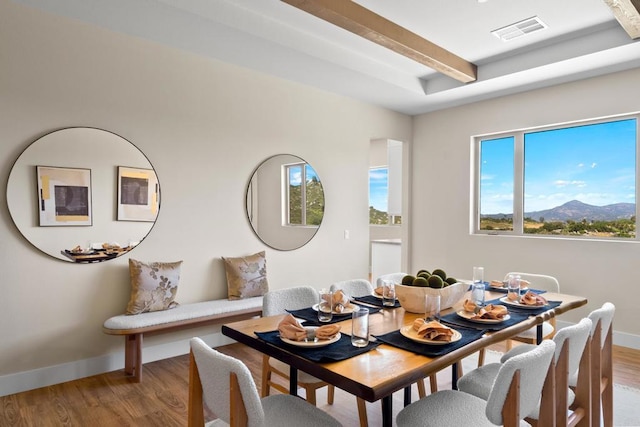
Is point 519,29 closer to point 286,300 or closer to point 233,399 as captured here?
point 286,300

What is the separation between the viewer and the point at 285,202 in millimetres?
4379

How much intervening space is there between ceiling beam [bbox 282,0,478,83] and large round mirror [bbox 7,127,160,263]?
181 centimetres

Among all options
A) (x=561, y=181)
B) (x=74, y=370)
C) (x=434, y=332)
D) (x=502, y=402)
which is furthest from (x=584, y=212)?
(x=74, y=370)

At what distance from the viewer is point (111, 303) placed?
321cm

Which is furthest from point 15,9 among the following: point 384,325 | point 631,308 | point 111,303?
point 631,308

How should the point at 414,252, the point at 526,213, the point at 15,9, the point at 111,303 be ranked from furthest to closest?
the point at 414,252
the point at 526,213
the point at 111,303
the point at 15,9

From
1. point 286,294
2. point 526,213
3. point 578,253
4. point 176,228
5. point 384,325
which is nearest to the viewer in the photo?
point 384,325

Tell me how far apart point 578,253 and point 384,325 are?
3.22 meters

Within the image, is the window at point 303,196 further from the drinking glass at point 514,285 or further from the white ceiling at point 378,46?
the drinking glass at point 514,285

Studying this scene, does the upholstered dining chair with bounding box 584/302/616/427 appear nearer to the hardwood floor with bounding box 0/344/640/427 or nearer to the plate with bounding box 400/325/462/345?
the plate with bounding box 400/325/462/345

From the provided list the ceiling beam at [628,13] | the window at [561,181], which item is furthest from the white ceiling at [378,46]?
the window at [561,181]

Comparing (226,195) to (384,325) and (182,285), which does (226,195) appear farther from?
(384,325)

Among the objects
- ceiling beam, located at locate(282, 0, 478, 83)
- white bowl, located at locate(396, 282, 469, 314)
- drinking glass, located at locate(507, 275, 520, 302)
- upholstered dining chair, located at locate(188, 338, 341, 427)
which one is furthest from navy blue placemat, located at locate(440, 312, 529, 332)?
ceiling beam, located at locate(282, 0, 478, 83)

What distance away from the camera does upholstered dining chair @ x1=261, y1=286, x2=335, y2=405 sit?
2195mm
